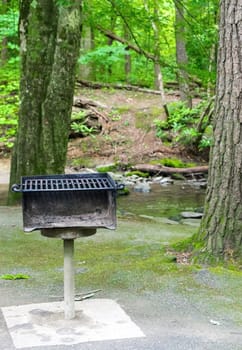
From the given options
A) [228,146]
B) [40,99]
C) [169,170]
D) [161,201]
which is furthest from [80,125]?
[228,146]

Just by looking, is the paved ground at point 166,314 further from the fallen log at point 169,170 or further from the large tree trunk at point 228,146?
the fallen log at point 169,170

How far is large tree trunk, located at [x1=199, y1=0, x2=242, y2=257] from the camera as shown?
500 cm

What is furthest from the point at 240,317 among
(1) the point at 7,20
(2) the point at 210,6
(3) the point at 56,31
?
(1) the point at 7,20

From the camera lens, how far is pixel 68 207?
Result: 3.62 metres

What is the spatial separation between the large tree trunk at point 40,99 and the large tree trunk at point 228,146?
483cm

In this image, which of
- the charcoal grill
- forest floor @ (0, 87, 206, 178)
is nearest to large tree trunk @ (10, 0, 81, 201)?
the charcoal grill

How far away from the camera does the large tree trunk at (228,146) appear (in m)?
5.00

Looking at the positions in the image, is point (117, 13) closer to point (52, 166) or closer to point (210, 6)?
point (210, 6)

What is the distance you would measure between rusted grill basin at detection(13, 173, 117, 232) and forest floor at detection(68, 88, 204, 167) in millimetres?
14486

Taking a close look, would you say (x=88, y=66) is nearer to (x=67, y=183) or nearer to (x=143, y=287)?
(x=143, y=287)

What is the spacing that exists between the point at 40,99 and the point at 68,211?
6.39 metres

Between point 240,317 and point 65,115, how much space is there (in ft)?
21.1

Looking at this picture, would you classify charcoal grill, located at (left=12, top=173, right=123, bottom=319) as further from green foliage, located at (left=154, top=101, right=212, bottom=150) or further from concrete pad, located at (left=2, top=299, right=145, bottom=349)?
green foliage, located at (left=154, top=101, right=212, bottom=150)

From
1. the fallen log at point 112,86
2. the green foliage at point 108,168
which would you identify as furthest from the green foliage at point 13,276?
the fallen log at point 112,86
